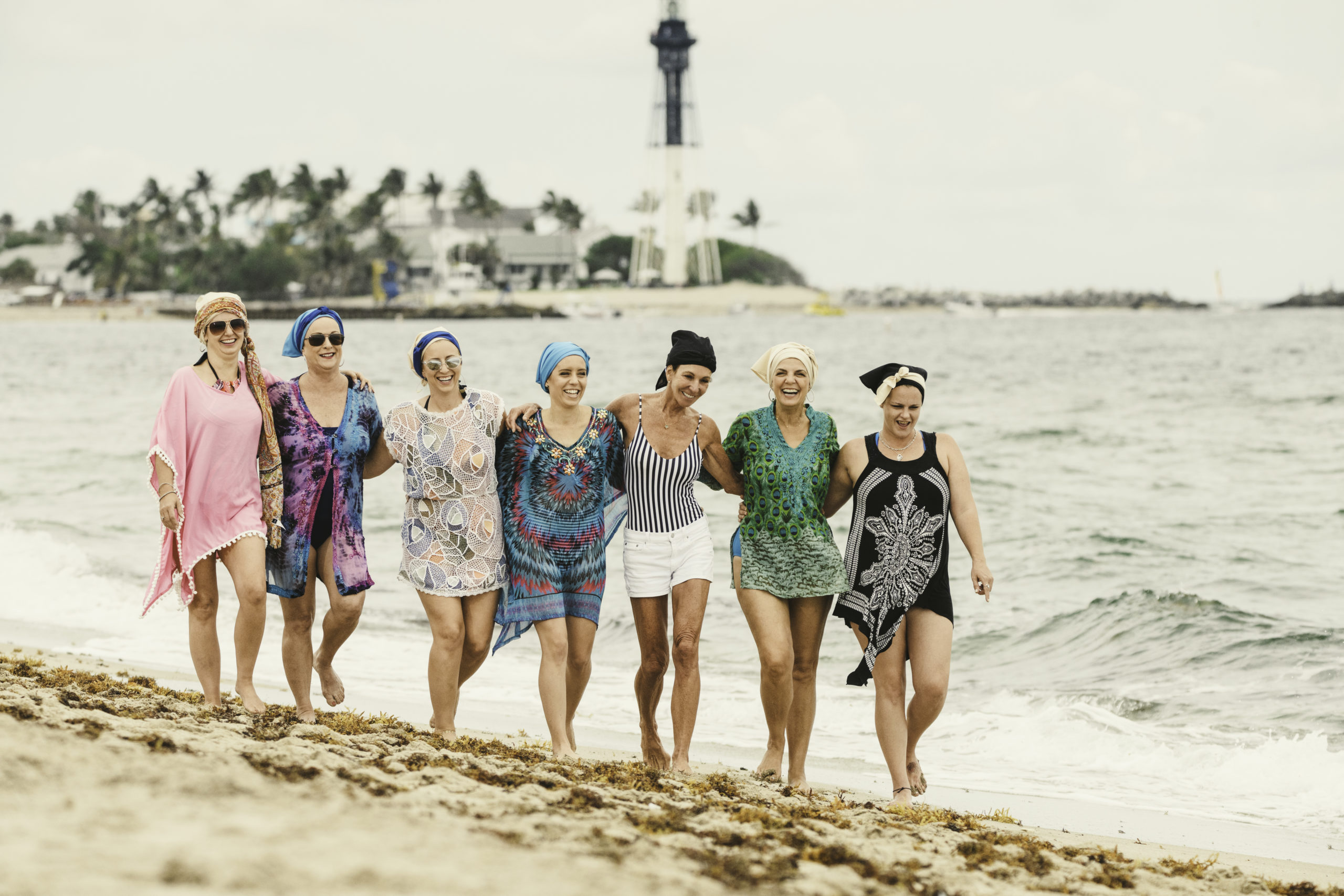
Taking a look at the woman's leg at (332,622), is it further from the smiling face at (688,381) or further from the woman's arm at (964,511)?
the woman's arm at (964,511)

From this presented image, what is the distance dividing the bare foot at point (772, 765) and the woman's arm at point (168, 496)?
2.77m

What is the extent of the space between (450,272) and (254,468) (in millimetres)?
104701

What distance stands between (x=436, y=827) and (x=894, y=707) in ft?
8.09

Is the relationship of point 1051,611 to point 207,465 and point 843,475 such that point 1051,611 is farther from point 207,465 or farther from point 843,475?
point 207,465

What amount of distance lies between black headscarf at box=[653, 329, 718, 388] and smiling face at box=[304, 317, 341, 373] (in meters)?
1.50

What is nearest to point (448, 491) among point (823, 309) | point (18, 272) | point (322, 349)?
point (322, 349)

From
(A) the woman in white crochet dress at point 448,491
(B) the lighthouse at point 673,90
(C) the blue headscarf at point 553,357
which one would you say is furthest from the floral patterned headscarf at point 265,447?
(B) the lighthouse at point 673,90

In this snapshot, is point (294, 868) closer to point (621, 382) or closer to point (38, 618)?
A: point (38, 618)

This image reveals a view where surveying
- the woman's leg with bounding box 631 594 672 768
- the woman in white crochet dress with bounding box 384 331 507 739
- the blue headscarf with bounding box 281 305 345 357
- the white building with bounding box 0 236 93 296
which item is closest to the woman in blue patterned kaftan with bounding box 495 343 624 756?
the woman in white crochet dress with bounding box 384 331 507 739

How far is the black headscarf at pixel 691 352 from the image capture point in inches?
214

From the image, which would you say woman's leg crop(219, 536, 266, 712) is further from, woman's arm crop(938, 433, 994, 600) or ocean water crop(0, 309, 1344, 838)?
woman's arm crop(938, 433, 994, 600)

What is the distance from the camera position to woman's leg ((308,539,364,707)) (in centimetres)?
579

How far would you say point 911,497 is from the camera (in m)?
5.41

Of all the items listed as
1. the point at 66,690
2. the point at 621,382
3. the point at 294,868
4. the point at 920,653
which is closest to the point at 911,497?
the point at 920,653
